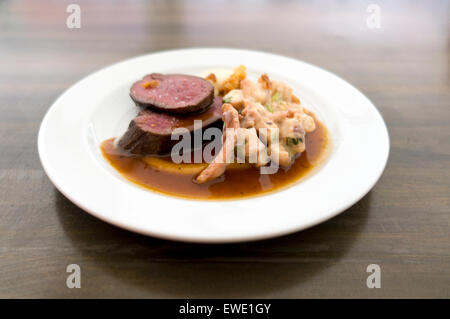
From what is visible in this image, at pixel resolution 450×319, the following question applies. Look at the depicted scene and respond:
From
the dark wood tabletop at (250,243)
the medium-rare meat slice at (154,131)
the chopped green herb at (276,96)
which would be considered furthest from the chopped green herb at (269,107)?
the dark wood tabletop at (250,243)

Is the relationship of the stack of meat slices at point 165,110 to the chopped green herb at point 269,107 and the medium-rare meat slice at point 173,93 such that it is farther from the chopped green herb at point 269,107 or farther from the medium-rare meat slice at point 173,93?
the chopped green herb at point 269,107

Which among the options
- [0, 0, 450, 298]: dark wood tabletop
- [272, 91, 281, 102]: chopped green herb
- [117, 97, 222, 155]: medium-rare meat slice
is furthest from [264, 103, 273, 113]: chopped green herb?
[0, 0, 450, 298]: dark wood tabletop

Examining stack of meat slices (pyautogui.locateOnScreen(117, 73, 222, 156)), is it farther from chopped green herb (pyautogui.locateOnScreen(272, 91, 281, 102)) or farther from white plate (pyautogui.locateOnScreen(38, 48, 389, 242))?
chopped green herb (pyautogui.locateOnScreen(272, 91, 281, 102))

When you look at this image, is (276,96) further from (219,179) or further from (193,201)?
(193,201)

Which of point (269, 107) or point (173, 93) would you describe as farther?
point (173, 93)

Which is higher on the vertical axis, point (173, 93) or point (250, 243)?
point (173, 93)

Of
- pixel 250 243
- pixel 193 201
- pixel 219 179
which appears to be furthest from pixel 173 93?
pixel 250 243
